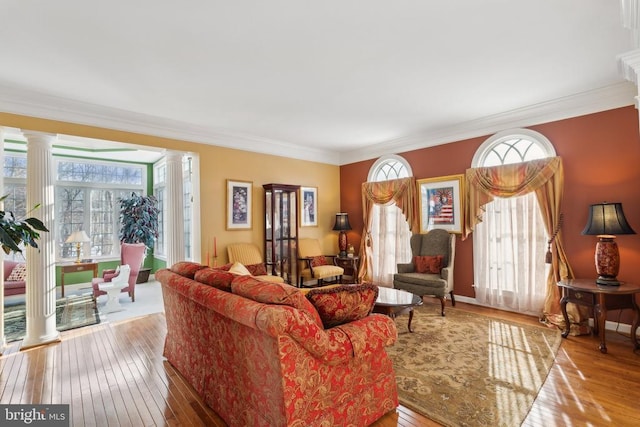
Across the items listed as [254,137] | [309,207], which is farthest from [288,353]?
[309,207]

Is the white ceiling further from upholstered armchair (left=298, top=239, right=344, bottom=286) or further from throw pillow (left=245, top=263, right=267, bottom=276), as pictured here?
upholstered armchair (left=298, top=239, right=344, bottom=286)

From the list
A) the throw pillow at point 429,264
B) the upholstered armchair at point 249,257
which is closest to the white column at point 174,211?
the upholstered armchair at point 249,257

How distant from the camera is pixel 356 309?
211cm

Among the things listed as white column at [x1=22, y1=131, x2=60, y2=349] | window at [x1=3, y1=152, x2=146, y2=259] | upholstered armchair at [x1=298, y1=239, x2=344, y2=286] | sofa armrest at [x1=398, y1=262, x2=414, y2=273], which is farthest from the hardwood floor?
window at [x1=3, y1=152, x2=146, y2=259]

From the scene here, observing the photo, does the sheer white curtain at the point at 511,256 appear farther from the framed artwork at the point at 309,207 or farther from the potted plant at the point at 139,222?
the potted plant at the point at 139,222

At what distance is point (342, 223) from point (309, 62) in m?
3.93

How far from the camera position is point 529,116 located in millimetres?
4227

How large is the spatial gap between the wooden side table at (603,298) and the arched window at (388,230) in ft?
8.52

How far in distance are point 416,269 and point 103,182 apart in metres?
6.87

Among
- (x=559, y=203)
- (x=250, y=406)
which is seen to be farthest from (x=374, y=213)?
(x=250, y=406)

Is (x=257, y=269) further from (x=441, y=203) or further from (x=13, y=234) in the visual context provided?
(x=441, y=203)

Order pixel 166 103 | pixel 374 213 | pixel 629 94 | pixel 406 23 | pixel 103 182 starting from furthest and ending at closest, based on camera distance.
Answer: pixel 103 182
pixel 374 213
pixel 166 103
pixel 629 94
pixel 406 23

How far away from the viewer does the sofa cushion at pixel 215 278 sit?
2.29 metres

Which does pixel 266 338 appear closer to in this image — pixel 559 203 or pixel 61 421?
pixel 61 421
